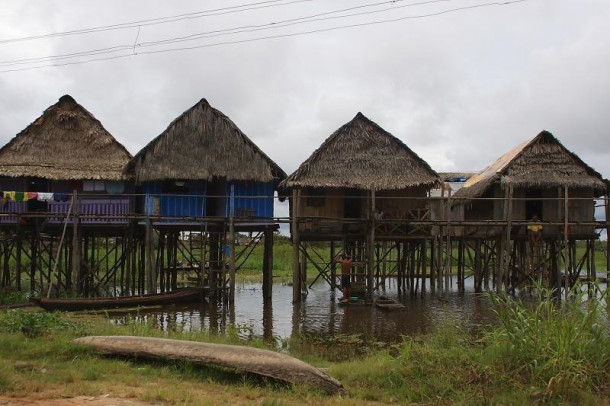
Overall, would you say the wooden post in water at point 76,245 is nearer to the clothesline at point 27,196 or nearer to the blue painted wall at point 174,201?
the clothesline at point 27,196

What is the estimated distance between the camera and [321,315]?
Result: 1708 centimetres

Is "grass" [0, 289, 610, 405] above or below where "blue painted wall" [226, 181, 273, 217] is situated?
below

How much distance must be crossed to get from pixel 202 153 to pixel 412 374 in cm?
1305

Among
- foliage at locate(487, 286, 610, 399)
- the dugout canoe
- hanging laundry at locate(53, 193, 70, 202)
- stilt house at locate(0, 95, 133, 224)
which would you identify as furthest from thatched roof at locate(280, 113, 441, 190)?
foliage at locate(487, 286, 610, 399)

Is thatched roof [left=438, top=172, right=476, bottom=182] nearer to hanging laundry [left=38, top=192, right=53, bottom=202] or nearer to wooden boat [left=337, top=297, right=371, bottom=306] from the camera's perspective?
wooden boat [left=337, top=297, right=371, bottom=306]

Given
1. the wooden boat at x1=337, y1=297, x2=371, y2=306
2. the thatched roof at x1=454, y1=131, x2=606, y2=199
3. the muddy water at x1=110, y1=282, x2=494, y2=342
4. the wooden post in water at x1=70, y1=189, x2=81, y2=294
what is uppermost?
the thatched roof at x1=454, y1=131, x2=606, y2=199

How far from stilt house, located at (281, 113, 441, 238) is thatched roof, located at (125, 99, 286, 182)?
4.83 feet

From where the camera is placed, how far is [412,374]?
787 cm

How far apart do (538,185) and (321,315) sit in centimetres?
885

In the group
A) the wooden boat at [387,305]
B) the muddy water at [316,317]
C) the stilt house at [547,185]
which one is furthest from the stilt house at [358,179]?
the muddy water at [316,317]

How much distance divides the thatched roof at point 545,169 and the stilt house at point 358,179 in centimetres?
246

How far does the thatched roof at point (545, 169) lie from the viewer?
19.7 metres

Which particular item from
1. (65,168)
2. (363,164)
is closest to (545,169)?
(363,164)

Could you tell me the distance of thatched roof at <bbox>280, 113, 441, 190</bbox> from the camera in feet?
63.9
